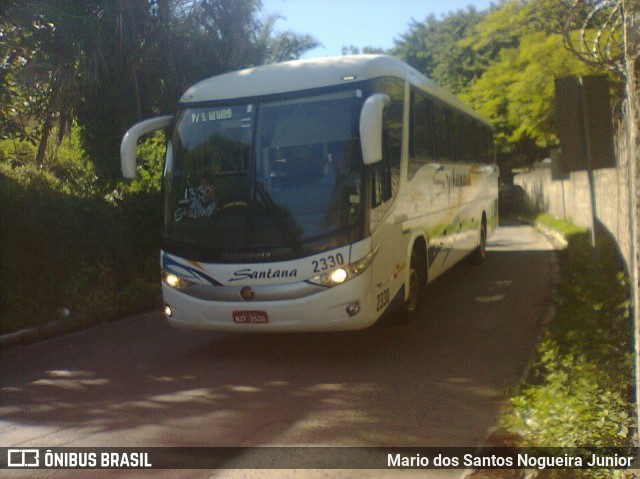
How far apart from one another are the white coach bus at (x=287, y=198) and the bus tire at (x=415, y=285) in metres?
0.68

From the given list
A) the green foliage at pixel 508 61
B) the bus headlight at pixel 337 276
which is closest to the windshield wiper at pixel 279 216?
the bus headlight at pixel 337 276

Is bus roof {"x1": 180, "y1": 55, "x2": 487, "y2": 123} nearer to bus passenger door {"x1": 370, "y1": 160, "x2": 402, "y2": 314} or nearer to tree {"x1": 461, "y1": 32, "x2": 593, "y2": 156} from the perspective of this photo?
bus passenger door {"x1": 370, "y1": 160, "x2": 402, "y2": 314}

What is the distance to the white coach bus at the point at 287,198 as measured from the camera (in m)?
7.72

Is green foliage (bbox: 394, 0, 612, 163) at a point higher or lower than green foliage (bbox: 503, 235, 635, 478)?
higher

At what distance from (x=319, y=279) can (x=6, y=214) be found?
547 centimetres

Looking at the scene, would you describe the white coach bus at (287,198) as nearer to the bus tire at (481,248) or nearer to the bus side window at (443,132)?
the bus side window at (443,132)

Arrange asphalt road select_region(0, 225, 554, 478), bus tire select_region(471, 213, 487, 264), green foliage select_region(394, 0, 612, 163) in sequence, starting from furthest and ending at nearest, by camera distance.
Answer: bus tire select_region(471, 213, 487, 264)
green foliage select_region(394, 0, 612, 163)
asphalt road select_region(0, 225, 554, 478)

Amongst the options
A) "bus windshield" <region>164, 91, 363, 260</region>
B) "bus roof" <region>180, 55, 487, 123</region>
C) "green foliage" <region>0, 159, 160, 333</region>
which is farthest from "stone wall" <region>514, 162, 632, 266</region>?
"green foliage" <region>0, 159, 160, 333</region>

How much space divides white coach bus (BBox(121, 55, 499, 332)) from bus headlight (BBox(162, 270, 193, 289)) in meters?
0.02

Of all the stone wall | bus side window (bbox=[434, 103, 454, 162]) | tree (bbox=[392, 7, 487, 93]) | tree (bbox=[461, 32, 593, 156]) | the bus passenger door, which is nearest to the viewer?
the bus passenger door

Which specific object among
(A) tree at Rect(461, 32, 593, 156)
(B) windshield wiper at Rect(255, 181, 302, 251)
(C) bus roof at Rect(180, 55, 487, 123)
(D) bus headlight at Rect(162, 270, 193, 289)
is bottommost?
(D) bus headlight at Rect(162, 270, 193, 289)

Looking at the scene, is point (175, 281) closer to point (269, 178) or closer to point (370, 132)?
point (269, 178)

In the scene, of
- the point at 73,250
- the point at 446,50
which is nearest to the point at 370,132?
the point at 73,250

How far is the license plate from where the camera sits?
25.7 feet
